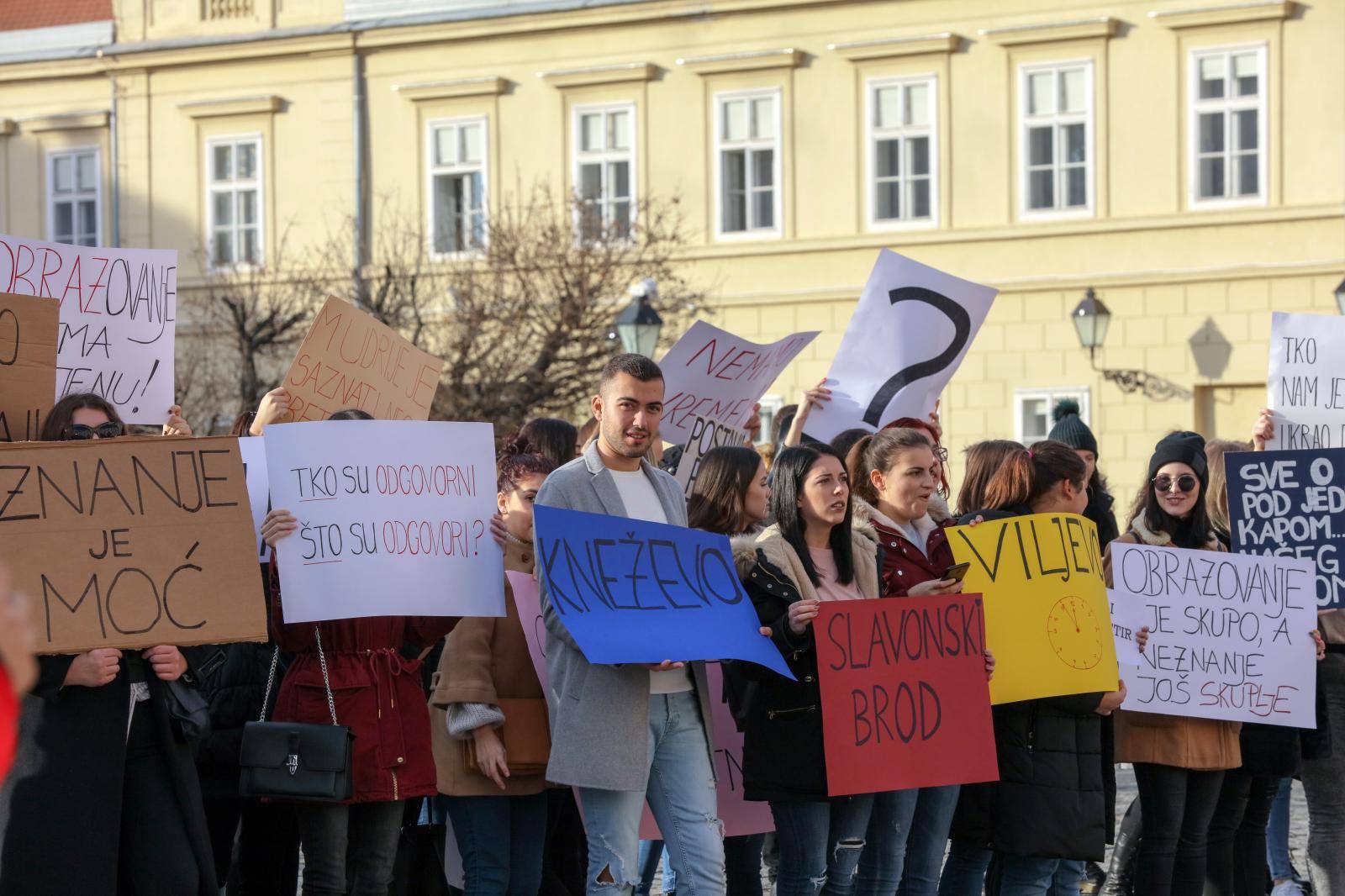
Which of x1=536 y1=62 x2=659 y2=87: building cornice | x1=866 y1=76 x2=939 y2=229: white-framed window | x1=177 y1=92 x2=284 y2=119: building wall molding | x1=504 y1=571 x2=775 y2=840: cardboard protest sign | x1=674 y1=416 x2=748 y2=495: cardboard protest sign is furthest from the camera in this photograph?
x1=177 y1=92 x2=284 y2=119: building wall molding

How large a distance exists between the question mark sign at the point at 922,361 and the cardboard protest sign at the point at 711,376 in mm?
498

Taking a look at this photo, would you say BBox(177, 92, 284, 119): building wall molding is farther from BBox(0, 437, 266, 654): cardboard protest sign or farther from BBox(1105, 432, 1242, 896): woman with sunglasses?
BBox(0, 437, 266, 654): cardboard protest sign

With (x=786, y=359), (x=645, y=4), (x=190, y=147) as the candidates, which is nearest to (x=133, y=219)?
(x=190, y=147)

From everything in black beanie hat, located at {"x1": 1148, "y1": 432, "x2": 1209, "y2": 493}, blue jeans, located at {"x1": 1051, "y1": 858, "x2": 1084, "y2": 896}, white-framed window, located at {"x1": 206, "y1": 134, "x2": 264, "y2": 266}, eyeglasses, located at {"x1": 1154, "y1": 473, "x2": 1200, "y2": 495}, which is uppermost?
white-framed window, located at {"x1": 206, "y1": 134, "x2": 264, "y2": 266}

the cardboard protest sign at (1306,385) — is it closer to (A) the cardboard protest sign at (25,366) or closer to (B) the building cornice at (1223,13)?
(A) the cardboard protest sign at (25,366)

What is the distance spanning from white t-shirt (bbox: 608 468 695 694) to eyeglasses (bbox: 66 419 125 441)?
1517 mm

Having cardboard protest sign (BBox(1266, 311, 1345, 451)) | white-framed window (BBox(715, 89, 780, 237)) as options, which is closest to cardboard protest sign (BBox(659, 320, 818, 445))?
cardboard protest sign (BBox(1266, 311, 1345, 451))

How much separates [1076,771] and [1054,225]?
18.5m

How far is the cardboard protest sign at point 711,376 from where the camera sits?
899 centimetres

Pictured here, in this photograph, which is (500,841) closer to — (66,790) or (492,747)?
(492,747)

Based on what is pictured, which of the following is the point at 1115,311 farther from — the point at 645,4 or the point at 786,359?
the point at 786,359

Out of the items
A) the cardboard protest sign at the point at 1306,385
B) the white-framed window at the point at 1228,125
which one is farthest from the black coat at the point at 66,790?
the white-framed window at the point at 1228,125

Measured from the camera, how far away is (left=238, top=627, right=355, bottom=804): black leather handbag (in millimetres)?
5684

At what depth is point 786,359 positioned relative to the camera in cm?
954
